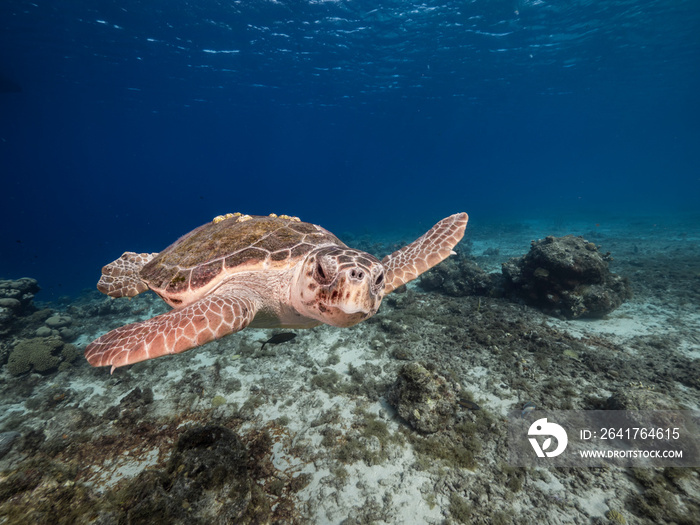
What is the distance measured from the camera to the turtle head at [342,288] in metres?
2.04

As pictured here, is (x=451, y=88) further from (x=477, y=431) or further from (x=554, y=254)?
(x=477, y=431)

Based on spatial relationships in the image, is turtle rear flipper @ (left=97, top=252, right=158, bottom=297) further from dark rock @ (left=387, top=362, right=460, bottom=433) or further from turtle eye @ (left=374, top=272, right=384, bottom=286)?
dark rock @ (left=387, top=362, right=460, bottom=433)

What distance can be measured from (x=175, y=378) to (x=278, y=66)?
28707mm

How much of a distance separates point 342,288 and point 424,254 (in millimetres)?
2296

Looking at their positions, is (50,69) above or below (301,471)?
above

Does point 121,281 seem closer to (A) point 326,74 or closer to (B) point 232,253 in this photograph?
(B) point 232,253

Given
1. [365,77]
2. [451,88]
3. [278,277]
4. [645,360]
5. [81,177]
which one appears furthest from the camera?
[81,177]

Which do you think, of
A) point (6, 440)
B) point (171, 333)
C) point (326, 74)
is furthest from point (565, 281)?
point (326, 74)

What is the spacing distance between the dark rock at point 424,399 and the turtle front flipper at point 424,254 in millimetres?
1270

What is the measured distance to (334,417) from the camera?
3682 millimetres

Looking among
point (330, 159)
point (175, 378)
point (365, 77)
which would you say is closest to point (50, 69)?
point (365, 77)

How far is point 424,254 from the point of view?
396 centimetres

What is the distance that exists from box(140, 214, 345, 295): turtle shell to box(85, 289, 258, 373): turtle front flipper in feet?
1.64

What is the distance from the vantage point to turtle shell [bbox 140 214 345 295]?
3193 millimetres
